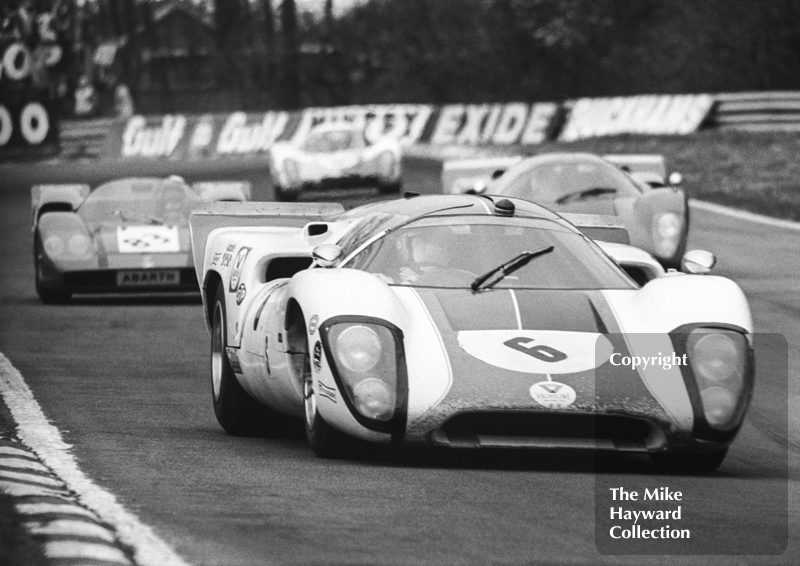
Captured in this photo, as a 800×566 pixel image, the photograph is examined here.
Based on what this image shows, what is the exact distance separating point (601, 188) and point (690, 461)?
819cm

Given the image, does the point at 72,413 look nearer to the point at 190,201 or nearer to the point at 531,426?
the point at 531,426

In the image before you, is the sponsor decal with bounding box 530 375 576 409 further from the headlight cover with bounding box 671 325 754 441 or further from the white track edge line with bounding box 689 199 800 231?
the white track edge line with bounding box 689 199 800 231

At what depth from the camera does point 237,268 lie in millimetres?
7562

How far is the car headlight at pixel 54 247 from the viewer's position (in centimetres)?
1386

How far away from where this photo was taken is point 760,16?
33.7m

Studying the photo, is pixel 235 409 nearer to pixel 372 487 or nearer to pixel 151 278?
pixel 372 487

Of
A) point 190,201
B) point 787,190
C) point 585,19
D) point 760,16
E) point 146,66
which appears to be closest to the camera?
point 190,201

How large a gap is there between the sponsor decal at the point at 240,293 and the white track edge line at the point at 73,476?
98 centimetres

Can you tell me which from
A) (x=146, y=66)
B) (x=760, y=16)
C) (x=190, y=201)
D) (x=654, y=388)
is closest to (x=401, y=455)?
(x=654, y=388)

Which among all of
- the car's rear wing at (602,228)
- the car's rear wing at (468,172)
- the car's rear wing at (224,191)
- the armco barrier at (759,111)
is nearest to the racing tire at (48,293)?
the car's rear wing at (224,191)

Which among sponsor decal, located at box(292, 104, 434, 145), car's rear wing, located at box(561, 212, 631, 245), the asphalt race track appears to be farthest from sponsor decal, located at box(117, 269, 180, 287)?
A: sponsor decal, located at box(292, 104, 434, 145)

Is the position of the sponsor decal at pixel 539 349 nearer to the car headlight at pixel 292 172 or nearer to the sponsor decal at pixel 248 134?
the car headlight at pixel 292 172

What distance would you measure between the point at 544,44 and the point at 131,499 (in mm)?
44262

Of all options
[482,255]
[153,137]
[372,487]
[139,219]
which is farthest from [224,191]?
[153,137]
